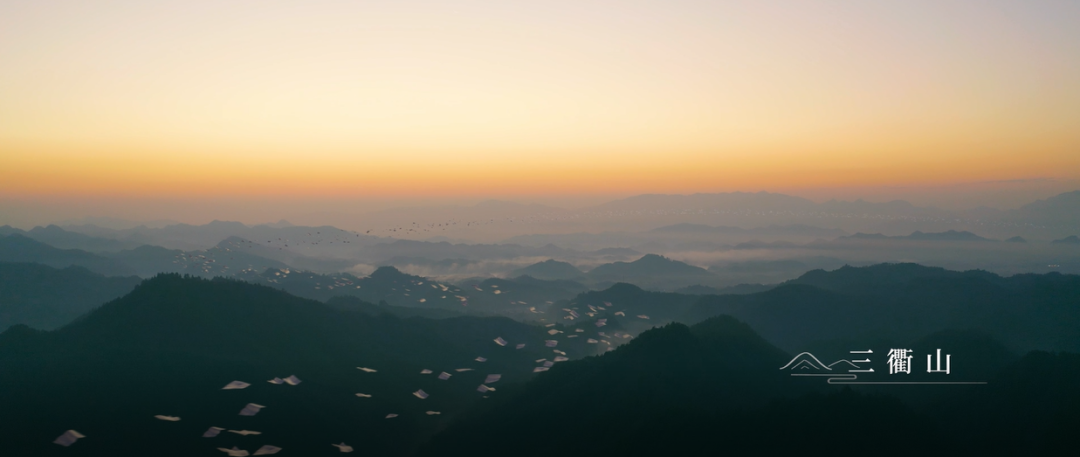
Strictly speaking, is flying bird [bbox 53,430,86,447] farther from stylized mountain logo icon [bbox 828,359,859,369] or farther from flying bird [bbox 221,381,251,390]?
stylized mountain logo icon [bbox 828,359,859,369]

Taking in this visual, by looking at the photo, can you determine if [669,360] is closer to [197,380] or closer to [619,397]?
[619,397]

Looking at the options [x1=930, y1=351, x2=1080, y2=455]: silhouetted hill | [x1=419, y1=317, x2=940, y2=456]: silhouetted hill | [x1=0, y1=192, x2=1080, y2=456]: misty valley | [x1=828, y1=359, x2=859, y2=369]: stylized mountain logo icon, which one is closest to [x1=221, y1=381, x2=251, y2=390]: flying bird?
[x1=0, y1=192, x2=1080, y2=456]: misty valley

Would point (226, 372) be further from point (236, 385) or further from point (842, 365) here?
point (842, 365)

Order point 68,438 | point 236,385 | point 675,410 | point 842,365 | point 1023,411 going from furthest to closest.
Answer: point 842,365
point 236,385
point 1023,411
point 675,410
point 68,438

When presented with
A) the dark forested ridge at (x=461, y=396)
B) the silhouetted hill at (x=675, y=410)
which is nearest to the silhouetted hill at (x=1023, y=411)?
the dark forested ridge at (x=461, y=396)

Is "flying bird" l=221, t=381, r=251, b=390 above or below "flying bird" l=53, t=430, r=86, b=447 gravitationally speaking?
above

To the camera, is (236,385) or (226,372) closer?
(236,385)

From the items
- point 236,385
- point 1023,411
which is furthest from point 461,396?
point 1023,411

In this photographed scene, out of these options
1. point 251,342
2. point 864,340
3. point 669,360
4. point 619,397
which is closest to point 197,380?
point 251,342
